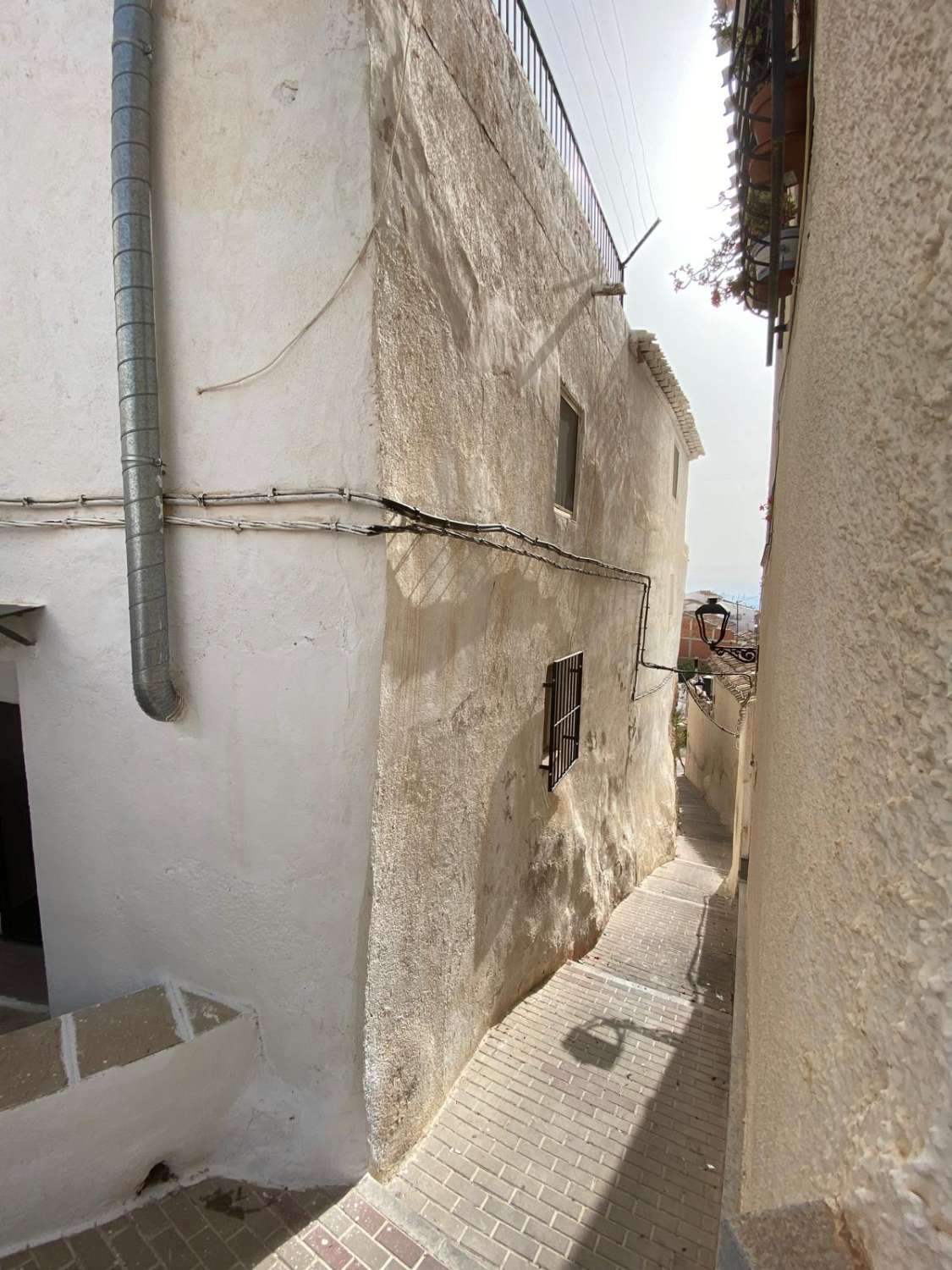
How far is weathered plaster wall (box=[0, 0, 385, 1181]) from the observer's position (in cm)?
280

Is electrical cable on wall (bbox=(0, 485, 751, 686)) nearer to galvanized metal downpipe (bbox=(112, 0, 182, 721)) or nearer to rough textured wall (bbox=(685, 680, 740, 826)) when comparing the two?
galvanized metal downpipe (bbox=(112, 0, 182, 721))

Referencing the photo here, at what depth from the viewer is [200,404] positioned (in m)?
3.01

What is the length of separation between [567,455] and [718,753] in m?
15.3

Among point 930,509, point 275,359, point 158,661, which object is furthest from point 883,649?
point 158,661

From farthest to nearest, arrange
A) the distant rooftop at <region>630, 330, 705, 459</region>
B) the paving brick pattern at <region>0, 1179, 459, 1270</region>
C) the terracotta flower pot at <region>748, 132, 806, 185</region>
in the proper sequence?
the distant rooftop at <region>630, 330, 705, 459</region> → the terracotta flower pot at <region>748, 132, 806, 185</region> → the paving brick pattern at <region>0, 1179, 459, 1270</region>

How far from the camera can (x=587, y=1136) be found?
3.90 m

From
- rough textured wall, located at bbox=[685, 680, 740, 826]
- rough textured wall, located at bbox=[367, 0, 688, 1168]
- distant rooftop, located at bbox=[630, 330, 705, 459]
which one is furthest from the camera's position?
rough textured wall, located at bbox=[685, 680, 740, 826]

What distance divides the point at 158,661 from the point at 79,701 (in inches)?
30.0

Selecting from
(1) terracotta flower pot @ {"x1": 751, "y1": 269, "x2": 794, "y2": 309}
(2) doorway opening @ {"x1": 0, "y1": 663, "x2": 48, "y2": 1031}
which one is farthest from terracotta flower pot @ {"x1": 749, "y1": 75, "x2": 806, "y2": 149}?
(2) doorway opening @ {"x1": 0, "y1": 663, "x2": 48, "y2": 1031}

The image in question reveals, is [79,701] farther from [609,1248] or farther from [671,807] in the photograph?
[671,807]

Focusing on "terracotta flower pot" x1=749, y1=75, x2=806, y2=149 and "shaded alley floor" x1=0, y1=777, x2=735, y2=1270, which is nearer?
"shaded alley floor" x1=0, y1=777, x2=735, y2=1270

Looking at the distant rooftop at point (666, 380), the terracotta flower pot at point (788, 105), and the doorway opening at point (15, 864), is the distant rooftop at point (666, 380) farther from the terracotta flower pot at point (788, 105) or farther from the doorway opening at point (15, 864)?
the doorway opening at point (15, 864)

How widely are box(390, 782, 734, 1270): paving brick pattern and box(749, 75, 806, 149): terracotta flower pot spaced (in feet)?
19.6

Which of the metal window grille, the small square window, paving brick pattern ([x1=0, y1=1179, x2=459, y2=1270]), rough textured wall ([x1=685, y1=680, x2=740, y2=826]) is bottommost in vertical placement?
rough textured wall ([x1=685, y1=680, x2=740, y2=826])
